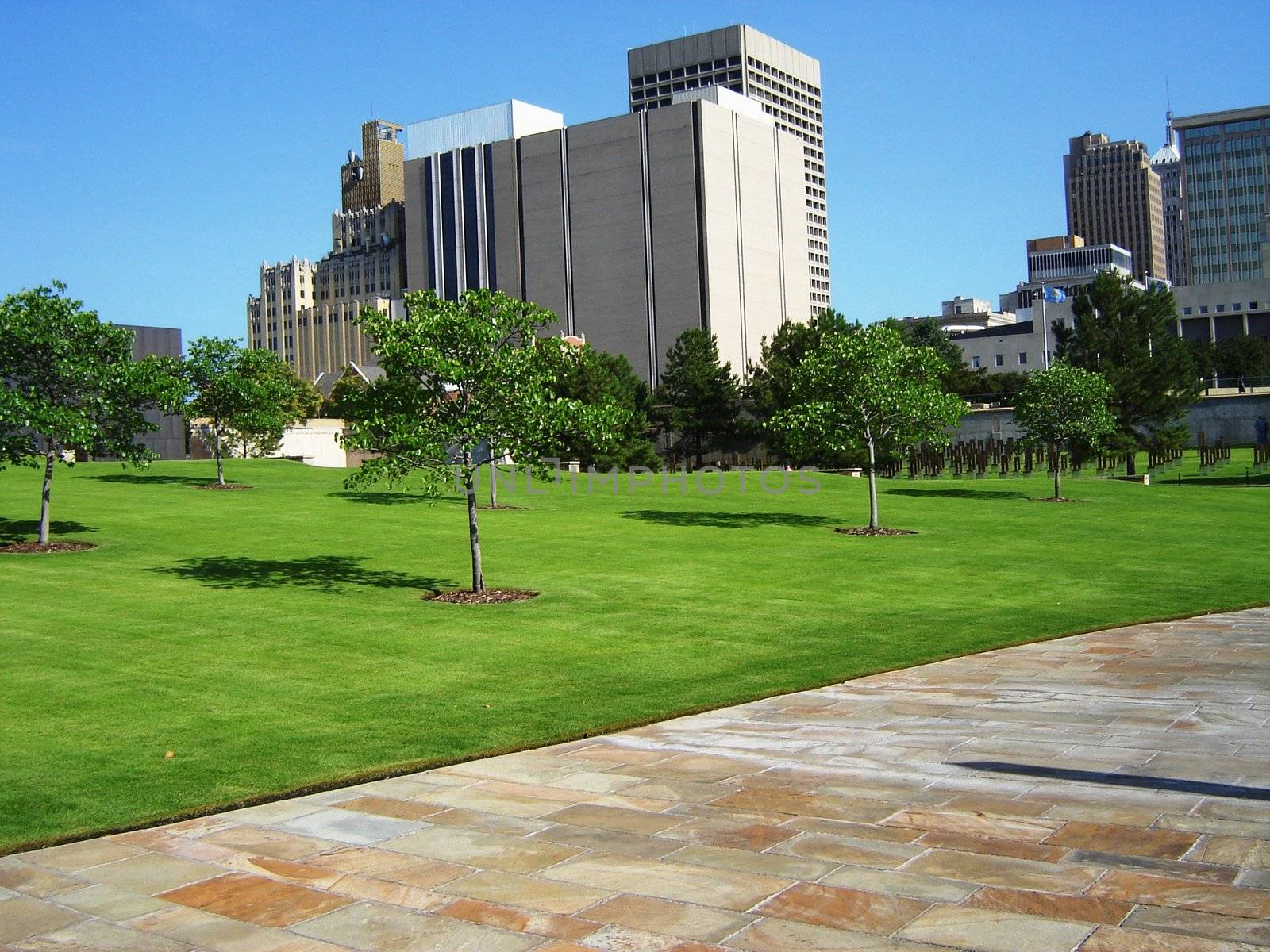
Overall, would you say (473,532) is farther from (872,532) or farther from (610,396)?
(610,396)

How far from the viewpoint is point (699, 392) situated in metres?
81.2

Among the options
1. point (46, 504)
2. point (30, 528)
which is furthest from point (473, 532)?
point (30, 528)

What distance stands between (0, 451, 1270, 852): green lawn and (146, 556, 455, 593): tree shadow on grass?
4.3 inches

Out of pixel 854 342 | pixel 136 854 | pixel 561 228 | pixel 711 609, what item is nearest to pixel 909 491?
pixel 854 342

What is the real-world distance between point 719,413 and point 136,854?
248 feet

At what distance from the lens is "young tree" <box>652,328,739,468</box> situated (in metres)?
81.2

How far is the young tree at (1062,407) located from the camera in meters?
43.0

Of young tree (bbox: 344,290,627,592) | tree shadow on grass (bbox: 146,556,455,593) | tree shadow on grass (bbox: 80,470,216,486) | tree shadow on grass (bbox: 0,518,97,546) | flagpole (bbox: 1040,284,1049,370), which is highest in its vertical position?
flagpole (bbox: 1040,284,1049,370)

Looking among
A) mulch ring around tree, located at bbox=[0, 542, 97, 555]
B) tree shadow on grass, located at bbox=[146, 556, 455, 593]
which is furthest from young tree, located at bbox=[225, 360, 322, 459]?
tree shadow on grass, located at bbox=[146, 556, 455, 593]

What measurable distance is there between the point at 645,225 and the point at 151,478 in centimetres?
10058

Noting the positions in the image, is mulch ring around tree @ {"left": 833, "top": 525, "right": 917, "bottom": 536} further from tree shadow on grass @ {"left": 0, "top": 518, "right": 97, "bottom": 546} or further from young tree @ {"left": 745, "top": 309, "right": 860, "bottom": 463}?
young tree @ {"left": 745, "top": 309, "right": 860, "bottom": 463}

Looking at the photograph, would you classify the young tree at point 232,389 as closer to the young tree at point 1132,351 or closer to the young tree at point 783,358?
the young tree at point 783,358

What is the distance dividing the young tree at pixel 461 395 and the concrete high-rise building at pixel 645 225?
358ft

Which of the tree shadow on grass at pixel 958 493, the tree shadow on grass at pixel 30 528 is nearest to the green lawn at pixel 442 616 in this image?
the tree shadow on grass at pixel 30 528
